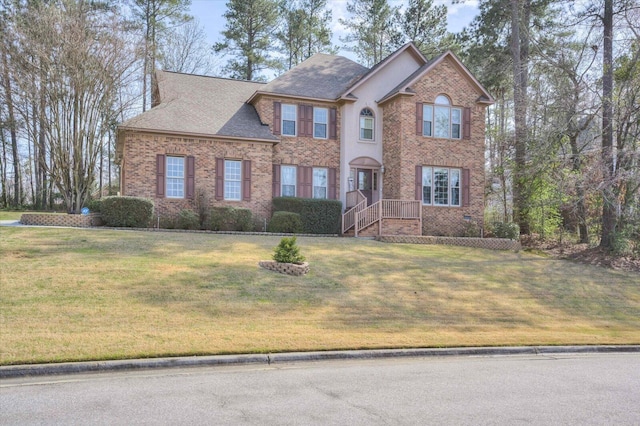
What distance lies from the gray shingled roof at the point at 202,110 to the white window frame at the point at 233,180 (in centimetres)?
127

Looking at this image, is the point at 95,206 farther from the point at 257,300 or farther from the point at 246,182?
the point at 257,300

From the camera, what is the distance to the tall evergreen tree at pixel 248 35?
36156 millimetres

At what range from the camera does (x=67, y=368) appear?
6.59 metres

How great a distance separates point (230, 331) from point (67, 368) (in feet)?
8.85

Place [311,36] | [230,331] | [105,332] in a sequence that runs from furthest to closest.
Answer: [311,36], [230,331], [105,332]

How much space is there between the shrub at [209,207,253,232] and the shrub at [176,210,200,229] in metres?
0.56

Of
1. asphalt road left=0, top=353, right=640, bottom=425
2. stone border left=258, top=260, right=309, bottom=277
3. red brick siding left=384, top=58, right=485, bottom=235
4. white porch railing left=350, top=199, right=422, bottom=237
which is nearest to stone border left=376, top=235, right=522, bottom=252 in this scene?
white porch railing left=350, top=199, right=422, bottom=237

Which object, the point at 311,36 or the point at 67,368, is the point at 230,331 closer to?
the point at 67,368

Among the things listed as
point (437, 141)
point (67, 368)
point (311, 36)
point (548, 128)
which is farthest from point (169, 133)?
point (311, 36)

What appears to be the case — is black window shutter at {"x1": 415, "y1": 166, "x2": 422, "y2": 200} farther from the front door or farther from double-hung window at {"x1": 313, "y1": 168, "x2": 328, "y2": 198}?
double-hung window at {"x1": 313, "y1": 168, "x2": 328, "y2": 198}

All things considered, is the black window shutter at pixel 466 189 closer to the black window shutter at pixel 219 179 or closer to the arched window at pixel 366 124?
the arched window at pixel 366 124

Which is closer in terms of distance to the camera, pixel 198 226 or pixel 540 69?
pixel 198 226

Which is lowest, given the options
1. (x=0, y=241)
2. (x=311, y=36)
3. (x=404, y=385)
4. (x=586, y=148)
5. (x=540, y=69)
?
(x=404, y=385)

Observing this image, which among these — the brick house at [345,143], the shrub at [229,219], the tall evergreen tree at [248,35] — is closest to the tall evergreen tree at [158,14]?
the tall evergreen tree at [248,35]
